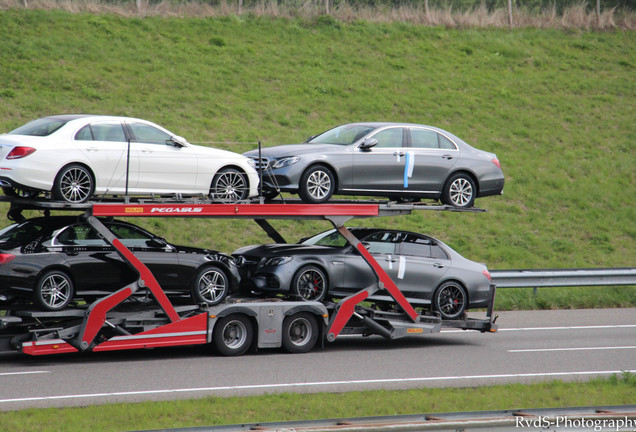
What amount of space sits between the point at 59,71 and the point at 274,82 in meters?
7.17

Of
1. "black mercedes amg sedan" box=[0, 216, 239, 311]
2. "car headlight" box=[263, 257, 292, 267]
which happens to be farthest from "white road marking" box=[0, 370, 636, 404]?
"car headlight" box=[263, 257, 292, 267]

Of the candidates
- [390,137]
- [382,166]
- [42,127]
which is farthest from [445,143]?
[42,127]

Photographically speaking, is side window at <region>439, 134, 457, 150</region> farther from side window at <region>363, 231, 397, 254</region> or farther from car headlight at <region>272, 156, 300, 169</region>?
car headlight at <region>272, 156, 300, 169</region>

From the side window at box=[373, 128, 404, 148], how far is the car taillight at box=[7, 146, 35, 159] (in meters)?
5.61

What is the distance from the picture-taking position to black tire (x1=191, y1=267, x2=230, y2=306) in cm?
1260

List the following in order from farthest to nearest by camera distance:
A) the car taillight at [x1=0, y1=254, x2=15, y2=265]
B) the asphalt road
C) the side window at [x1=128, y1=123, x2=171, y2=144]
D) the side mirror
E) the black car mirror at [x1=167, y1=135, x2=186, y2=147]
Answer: the side mirror < the black car mirror at [x1=167, y1=135, x2=186, y2=147] < the side window at [x1=128, y1=123, x2=171, y2=144] < the car taillight at [x1=0, y1=254, x2=15, y2=265] < the asphalt road

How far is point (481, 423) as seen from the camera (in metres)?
7.05

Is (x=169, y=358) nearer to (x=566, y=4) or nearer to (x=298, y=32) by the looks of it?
(x=298, y=32)

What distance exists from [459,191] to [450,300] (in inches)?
75.1

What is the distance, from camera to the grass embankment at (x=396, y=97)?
2333 cm

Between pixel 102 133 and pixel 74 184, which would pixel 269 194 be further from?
pixel 74 184

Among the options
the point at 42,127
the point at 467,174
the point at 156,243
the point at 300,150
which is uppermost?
the point at 42,127

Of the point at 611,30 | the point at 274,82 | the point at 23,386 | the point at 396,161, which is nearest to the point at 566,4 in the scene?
the point at 611,30

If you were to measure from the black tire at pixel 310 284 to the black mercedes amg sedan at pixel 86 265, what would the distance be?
0.97 m
